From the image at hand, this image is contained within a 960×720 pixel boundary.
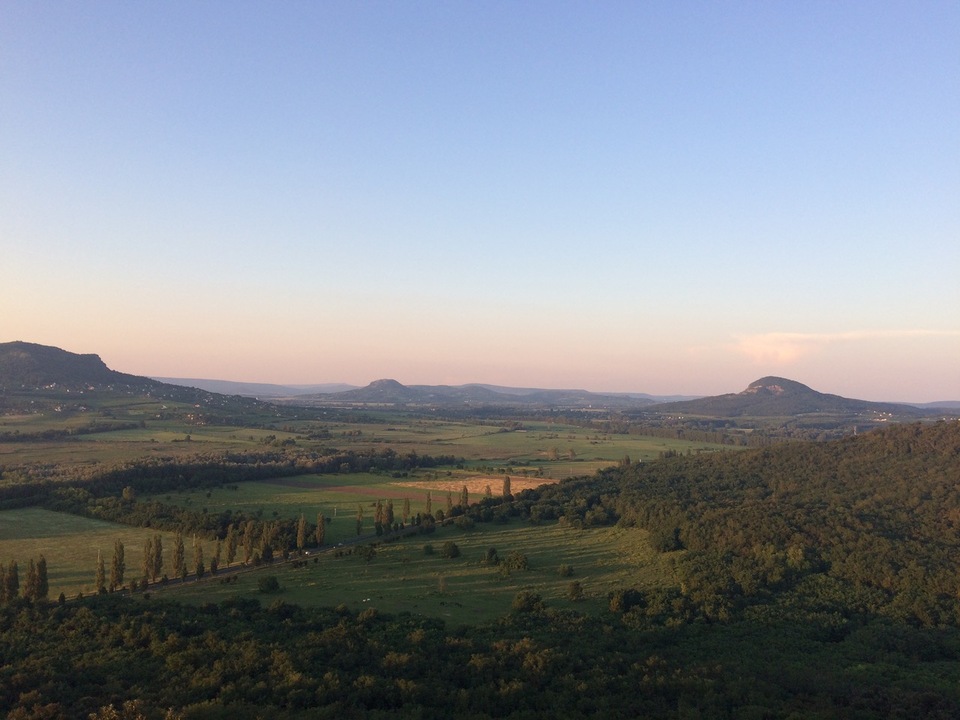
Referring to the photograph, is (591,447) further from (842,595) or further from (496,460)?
(842,595)

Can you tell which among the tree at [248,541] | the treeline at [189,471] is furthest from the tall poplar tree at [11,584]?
the treeline at [189,471]

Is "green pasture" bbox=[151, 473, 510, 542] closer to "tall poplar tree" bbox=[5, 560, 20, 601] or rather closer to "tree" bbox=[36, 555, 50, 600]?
"tree" bbox=[36, 555, 50, 600]

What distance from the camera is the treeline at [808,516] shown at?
56156mm

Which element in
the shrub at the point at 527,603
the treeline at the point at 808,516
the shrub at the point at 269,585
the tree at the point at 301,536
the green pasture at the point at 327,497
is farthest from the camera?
the green pasture at the point at 327,497

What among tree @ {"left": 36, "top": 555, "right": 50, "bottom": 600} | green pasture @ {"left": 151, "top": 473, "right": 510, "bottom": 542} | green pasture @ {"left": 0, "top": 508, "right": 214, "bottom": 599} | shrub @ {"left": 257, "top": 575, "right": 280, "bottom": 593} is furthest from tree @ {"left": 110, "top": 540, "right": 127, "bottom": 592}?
green pasture @ {"left": 151, "top": 473, "right": 510, "bottom": 542}

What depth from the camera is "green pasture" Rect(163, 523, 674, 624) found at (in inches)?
2170

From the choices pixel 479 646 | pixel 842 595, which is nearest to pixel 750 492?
pixel 842 595

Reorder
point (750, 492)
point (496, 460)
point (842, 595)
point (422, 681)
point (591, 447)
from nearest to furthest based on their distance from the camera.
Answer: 1. point (422, 681)
2. point (842, 595)
3. point (750, 492)
4. point (496, 460)
5. point (591, 447)

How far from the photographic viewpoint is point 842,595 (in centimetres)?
5531

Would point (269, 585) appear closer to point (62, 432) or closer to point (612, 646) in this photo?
point (612, 646)

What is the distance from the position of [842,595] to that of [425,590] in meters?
35.4

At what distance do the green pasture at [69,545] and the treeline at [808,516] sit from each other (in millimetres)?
49171

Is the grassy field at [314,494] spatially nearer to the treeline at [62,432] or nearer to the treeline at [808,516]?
the treeline at [62,432]

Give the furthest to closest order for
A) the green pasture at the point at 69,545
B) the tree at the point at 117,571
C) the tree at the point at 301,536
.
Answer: the tree at the point at 301,536
the green pasture at the point at 69,545
the tree at the point at 117,571
